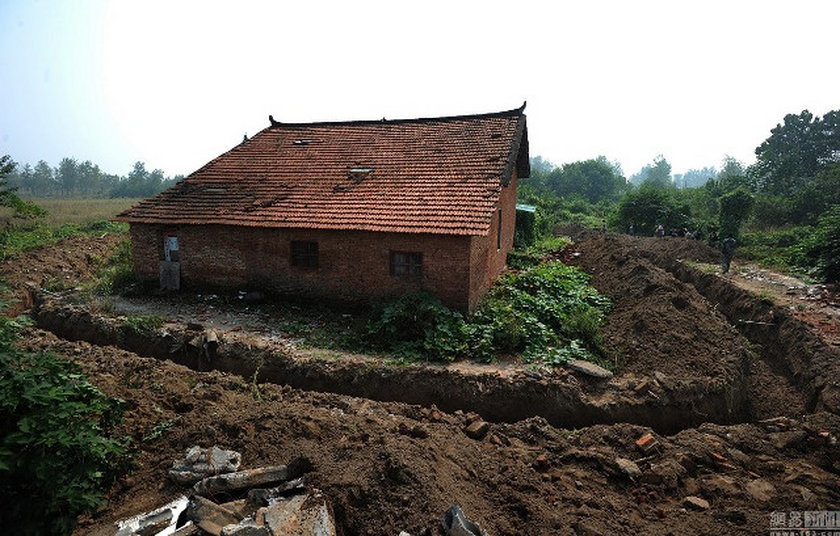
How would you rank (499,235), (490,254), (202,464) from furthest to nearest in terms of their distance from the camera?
1. (499,235)
2. (490,254)
3. (202,464)

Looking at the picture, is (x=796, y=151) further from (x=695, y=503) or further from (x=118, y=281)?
(x=118, y=281)

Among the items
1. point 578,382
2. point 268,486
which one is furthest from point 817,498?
point 268,486

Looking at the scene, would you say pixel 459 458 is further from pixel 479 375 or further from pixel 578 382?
pixel 578 382

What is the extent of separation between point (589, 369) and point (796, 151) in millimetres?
52986

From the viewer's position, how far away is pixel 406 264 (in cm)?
1092

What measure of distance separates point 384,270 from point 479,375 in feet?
13.8

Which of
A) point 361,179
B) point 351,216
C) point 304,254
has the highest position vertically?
point 361,179

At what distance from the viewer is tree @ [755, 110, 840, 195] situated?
40.8 metres

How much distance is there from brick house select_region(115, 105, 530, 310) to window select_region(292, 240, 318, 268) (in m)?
0.03

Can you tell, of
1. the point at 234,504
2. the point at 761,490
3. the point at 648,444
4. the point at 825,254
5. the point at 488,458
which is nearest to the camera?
the point at 234,504

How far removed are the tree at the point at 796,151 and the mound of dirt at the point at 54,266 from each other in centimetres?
5278

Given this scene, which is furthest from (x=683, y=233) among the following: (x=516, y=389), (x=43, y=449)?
(x=43, y=449)

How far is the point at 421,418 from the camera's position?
6949 millimetres

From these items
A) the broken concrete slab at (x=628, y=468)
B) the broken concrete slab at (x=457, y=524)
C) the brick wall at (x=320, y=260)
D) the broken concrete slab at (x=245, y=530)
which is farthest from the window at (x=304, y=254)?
the broken concrete slab at (x=628, y=468)
